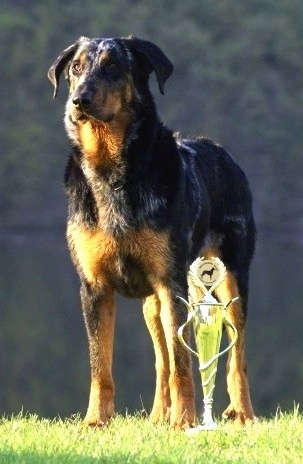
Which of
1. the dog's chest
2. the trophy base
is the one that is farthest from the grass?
the dog's chest

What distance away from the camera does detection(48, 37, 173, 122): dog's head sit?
31.4 feet

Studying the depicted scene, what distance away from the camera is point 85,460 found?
8.00 metres

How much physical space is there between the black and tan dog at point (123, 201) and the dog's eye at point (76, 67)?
0.03 ft

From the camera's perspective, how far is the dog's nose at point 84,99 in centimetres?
948

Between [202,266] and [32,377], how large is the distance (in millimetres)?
16837

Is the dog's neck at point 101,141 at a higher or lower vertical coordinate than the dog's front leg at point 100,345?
higher

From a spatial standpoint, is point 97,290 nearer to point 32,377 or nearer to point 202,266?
point 202,266

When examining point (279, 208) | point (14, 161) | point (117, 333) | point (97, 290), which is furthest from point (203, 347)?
point (14, 161)

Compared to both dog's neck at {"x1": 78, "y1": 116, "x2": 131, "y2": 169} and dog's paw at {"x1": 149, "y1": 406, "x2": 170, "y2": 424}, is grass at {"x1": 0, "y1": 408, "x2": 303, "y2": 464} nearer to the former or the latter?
dog's paw at {"x1": 149, "y1": 406, "x2": 170, "y2": 424}

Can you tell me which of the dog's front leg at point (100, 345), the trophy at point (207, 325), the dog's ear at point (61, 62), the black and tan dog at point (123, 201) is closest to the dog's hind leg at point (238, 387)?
the black and tan dog at point (123, 201)

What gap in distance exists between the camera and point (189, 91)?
328 feet

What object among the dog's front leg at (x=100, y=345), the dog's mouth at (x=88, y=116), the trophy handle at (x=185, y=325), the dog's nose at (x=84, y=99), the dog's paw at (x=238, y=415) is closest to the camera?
the trophy handle at (x=185, y=325)

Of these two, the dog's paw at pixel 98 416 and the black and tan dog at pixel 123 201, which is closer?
the black and tan dog at pixel 123 201

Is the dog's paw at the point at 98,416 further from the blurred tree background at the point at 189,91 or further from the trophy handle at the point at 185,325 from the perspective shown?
the blurred tree background at the point at 189,91
